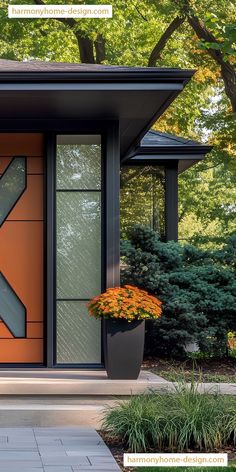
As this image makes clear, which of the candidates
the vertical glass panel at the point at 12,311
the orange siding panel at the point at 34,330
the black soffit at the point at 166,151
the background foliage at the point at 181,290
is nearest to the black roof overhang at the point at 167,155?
the black soffit at the point at 166,151

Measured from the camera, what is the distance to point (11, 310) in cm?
1155

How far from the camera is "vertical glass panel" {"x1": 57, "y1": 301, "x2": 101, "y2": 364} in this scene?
11.4 m

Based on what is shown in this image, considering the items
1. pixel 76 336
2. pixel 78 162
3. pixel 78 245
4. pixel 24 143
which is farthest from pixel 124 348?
pixel 24 143

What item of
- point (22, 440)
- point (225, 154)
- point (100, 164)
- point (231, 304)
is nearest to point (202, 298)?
point (231, 304)

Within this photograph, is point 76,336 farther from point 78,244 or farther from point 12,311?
point 78,244

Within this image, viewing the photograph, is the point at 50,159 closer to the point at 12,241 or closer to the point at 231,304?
the point at 12,241

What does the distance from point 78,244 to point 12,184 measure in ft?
3.63

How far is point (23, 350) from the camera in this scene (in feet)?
37.7

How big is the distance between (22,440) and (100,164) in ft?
13.7

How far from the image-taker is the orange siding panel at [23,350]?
37.7 feet

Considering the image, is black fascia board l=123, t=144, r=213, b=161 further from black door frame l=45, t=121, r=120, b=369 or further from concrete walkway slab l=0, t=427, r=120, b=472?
concrete walkway slab l=0, t=427, r=120, b=472

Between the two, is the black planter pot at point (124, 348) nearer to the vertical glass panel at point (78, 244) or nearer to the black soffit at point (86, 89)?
the vertical glass panel at point (78, 244)

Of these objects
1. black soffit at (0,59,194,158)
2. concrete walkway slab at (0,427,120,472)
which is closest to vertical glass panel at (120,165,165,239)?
black soffit at (0,59,194,158)

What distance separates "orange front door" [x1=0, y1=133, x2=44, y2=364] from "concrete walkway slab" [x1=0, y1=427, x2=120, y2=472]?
2.49 metres
